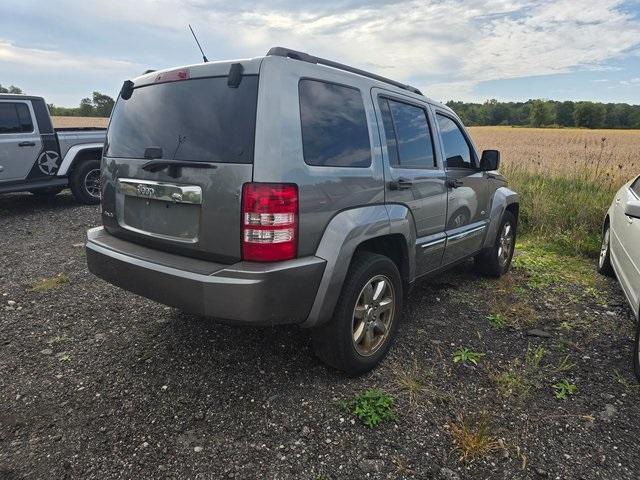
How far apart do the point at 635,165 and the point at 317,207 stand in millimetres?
8937

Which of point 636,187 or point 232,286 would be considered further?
point 636,187

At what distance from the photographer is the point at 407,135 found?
320 centimetres

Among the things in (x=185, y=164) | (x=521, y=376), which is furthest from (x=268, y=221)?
(x=521, y=376)

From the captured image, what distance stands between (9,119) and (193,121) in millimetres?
6693

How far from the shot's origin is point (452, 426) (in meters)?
2.42

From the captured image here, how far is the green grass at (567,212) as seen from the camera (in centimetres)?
600

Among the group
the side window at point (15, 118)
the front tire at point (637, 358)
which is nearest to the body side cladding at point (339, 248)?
the front tire at point (637, 358)

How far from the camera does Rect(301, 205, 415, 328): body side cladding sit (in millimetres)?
2404

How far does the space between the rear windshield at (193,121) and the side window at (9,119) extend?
591 centimetres

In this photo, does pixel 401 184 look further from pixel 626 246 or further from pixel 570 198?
pixel 570 198

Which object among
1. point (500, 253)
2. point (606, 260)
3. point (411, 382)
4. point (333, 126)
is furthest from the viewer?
point (606, 260)

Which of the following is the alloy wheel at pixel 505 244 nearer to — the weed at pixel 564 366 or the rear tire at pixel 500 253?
A: the rear tire at pixel 500 253

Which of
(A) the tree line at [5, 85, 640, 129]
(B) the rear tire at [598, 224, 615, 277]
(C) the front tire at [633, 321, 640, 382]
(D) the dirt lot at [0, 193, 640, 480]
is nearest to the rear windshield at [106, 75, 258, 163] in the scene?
(D) the dirt lot at [0, 193, 640, 480]

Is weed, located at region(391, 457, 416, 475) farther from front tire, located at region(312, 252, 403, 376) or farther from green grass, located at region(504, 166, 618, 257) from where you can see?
green grass, located at region(504, 166, 618, 257)
